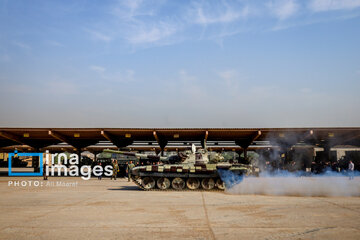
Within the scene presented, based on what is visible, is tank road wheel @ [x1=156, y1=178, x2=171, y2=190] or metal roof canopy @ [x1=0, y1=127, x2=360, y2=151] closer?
tank road wheel @ [x1=156, y1=178, x2=171, y2=190]

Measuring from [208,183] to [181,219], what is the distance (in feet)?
33.4

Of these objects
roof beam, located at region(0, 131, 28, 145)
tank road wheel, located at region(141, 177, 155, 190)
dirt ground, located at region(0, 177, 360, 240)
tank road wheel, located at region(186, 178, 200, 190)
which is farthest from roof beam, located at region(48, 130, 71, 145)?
dirt ground, located at region(0, 177, 360, 240)

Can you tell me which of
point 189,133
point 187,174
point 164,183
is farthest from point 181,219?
point 189,133

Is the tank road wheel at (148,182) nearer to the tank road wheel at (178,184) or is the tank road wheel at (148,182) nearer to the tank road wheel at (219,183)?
the tank road wheel at (178,184)

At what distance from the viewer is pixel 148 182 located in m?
20.3

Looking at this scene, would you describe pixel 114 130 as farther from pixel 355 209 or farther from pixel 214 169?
pixel 355 209

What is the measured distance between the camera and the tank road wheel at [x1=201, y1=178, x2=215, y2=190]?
65.9 feet

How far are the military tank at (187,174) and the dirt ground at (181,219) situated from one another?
5.38m

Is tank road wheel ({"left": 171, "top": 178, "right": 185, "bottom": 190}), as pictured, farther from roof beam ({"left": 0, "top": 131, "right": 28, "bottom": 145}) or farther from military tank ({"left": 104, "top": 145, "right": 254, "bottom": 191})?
roof beam ({"left": 0, "top": 131, "right": 28, "bottom": 145})

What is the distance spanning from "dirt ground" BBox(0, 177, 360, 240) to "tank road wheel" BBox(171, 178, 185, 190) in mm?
5863

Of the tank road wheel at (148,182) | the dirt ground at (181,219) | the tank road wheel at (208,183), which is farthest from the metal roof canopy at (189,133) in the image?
the dirt ground at (181,219)

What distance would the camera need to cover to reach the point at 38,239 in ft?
25.1

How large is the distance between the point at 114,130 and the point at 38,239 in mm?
25179

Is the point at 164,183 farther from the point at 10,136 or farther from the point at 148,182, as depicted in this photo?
the point at 10,136
